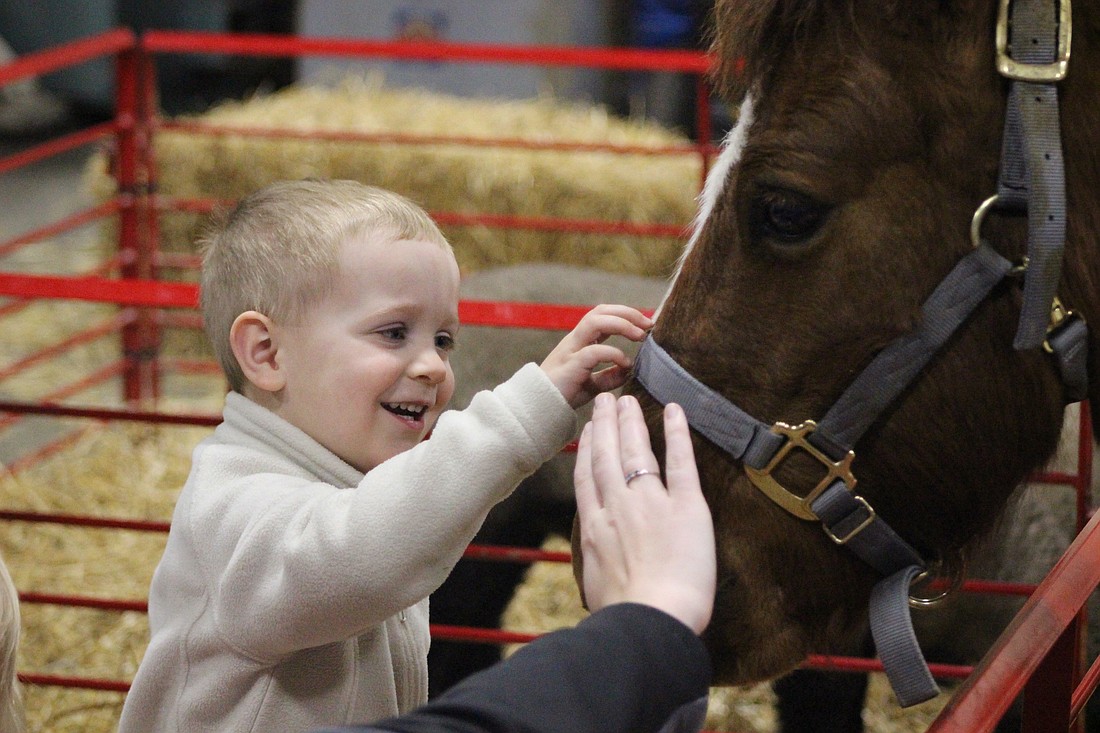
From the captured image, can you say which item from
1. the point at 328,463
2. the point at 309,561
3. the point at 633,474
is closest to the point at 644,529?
Answer: the point at 633,474

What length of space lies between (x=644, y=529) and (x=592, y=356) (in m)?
0.38

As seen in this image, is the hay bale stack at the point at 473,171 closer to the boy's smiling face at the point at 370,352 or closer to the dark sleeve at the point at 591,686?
the boy's smiling face at the point at 370,352

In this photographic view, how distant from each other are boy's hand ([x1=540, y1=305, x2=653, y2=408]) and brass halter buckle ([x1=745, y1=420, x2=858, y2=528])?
0.18m

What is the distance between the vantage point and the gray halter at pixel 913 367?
1.27 metres

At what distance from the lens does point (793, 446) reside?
136 cm

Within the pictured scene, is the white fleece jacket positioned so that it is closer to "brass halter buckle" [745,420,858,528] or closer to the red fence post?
"brass halter buckle" [745,420,858,528]

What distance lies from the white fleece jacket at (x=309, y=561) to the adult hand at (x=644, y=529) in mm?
139

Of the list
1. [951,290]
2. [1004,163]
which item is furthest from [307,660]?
[1004,163]

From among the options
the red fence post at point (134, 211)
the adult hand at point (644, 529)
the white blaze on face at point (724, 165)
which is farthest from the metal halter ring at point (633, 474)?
the red fence post at point (134, 211)

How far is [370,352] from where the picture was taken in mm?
1354

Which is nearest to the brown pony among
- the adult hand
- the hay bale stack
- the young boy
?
the young boy

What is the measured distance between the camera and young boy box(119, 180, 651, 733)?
1.23m

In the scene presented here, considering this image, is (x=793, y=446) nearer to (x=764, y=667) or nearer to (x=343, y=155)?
(x=764, y=667)

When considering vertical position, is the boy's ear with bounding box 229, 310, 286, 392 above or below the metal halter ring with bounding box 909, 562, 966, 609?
above
